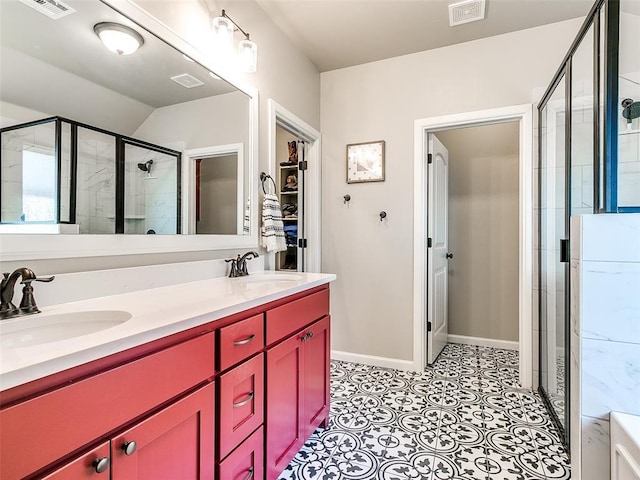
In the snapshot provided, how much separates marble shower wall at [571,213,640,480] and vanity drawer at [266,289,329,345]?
3.62 ft

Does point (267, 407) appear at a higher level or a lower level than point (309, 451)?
higher

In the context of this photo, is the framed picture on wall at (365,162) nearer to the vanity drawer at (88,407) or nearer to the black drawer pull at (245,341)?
the black drawer pull at (245,341)

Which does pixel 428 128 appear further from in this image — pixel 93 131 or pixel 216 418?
pixel 216 418

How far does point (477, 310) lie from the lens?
3.42 meters

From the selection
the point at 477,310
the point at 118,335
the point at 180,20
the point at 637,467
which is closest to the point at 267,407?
the point at 118,335

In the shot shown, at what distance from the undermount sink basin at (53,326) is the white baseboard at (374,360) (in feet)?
7.36

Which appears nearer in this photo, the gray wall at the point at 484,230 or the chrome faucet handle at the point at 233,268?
the chrome faucet handle at the point at 233,268

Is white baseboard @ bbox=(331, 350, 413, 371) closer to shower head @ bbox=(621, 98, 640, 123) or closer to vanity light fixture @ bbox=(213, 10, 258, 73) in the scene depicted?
shower head @ bbox=(621, 98, 640, 123)

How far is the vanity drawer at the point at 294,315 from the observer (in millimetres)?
1397

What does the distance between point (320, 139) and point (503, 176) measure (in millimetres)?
1797

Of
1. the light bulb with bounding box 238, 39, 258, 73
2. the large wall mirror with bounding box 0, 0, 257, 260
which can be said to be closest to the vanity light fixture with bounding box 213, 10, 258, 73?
the light bulb with bounding box 238, 39, 258, 73

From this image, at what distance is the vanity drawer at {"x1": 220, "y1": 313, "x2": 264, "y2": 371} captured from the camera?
1130 mm

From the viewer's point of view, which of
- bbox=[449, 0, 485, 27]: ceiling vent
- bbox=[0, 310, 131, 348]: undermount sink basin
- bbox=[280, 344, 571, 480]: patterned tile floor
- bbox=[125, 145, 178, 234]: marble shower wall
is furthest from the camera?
bbox=[449, 0, 485, 27]: ceiling vent

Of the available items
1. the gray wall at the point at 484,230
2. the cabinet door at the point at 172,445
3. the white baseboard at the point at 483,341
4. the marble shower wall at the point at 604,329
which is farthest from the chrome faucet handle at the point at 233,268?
the white baseboard at the point at 483,341
